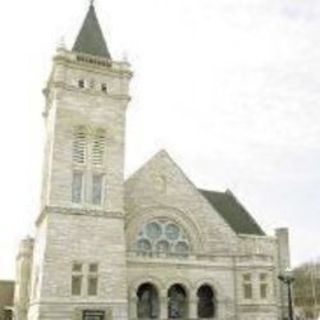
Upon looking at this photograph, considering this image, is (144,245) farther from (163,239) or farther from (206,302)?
(206,302)

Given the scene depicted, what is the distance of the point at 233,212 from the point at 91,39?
18160mm

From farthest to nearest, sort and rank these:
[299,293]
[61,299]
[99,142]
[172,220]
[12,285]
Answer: [299,293], [12,285], [172,220], [99,142], [61,299]

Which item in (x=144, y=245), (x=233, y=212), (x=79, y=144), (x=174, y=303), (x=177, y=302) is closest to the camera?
(x=79, y=144)

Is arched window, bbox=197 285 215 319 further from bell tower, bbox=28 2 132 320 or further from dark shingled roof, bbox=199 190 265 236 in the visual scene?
bell tower, bbox=28 2 132 320

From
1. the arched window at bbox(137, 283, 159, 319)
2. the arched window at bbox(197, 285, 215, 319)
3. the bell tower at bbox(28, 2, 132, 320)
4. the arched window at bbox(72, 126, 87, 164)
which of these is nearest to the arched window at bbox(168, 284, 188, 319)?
the arched window at bbox(137, 283, 159, 319)

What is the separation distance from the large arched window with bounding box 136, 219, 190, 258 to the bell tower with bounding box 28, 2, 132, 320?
11.2ft

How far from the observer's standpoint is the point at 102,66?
39.6 m

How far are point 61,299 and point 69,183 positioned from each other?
23.3 feet

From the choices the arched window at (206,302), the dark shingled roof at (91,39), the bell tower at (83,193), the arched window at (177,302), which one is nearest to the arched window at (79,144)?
the bell tower at (83,193)

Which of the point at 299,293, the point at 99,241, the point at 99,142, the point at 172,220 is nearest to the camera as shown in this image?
the point at 99,241

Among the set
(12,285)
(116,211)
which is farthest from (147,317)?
(12,285)

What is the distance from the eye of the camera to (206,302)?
39.9m

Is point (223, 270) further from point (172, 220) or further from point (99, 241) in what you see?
point (99, 241)

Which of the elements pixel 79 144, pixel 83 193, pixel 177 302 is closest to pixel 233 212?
pixel 177 302
